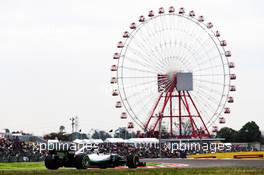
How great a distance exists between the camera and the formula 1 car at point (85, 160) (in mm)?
40281

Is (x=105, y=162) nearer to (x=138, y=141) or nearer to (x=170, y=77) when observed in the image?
(x=138, y=141)

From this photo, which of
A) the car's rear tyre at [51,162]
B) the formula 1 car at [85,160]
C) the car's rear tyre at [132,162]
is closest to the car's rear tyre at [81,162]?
the formula 1 car at [85,160]

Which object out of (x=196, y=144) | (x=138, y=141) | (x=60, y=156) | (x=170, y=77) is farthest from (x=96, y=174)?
(x=196, y=144)

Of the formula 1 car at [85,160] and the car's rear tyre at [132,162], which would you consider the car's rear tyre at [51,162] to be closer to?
the formula 1 car at [85,160]

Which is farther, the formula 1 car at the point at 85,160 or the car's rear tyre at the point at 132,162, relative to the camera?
the car's rear tyre at the point at 132,162

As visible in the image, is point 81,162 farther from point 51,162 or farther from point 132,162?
point 132,162

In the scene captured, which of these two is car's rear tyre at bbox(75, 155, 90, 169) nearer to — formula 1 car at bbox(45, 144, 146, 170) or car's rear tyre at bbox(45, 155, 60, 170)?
formula 1 car at bbox(45, 144, 146, 170)

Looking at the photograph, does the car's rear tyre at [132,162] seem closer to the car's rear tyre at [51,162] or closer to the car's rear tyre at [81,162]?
the car's rear tyre at [81,162]

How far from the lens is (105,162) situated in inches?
1718

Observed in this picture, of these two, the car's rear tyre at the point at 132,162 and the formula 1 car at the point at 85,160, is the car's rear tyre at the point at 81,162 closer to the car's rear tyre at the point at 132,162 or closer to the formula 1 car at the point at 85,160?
the formula 1 car at the point at 85,160

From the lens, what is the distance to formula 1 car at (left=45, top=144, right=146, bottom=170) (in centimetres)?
4028

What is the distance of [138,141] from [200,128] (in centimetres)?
1817

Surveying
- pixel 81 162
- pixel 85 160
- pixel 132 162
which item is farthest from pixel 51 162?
pixel 132 162

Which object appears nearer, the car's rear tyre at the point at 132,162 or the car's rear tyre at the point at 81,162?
the car's rear tyre at the point at 81,162
